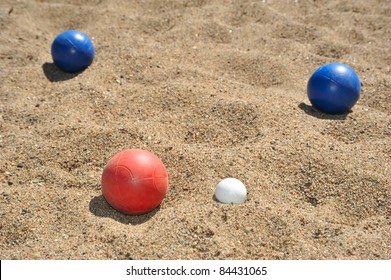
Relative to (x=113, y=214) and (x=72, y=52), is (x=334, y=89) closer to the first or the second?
(x=113, y=214)

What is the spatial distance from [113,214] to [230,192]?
698mm

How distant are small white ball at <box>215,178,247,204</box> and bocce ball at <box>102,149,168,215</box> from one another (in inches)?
12.7

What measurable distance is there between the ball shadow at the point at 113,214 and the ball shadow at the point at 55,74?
173 cm

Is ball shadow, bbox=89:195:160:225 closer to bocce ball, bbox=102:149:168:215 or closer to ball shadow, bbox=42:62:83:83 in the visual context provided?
bocce ball, bbox=102:149:168:215

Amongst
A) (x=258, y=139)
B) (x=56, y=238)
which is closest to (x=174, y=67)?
(x=258, y=139)

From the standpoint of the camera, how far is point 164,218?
9.12 feet

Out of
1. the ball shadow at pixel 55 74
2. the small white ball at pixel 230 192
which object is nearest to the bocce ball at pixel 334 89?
the small white ball at pixel 230 192

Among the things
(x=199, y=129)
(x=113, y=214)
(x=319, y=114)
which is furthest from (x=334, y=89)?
(x=113, y=214)

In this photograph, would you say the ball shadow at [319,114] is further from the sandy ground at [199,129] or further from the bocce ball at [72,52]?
the bocce ball at [72,52]

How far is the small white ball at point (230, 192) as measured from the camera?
284cm

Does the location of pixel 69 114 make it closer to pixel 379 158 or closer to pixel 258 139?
pixel 258 139

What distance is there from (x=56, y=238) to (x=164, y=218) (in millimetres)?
597

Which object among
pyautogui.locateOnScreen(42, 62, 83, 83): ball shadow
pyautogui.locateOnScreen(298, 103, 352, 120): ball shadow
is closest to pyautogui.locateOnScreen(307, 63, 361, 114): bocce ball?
pyautogui.locateOnScreen(298, 103, 352, 120): ball shadow

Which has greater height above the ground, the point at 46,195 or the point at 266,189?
the point at 266,189
